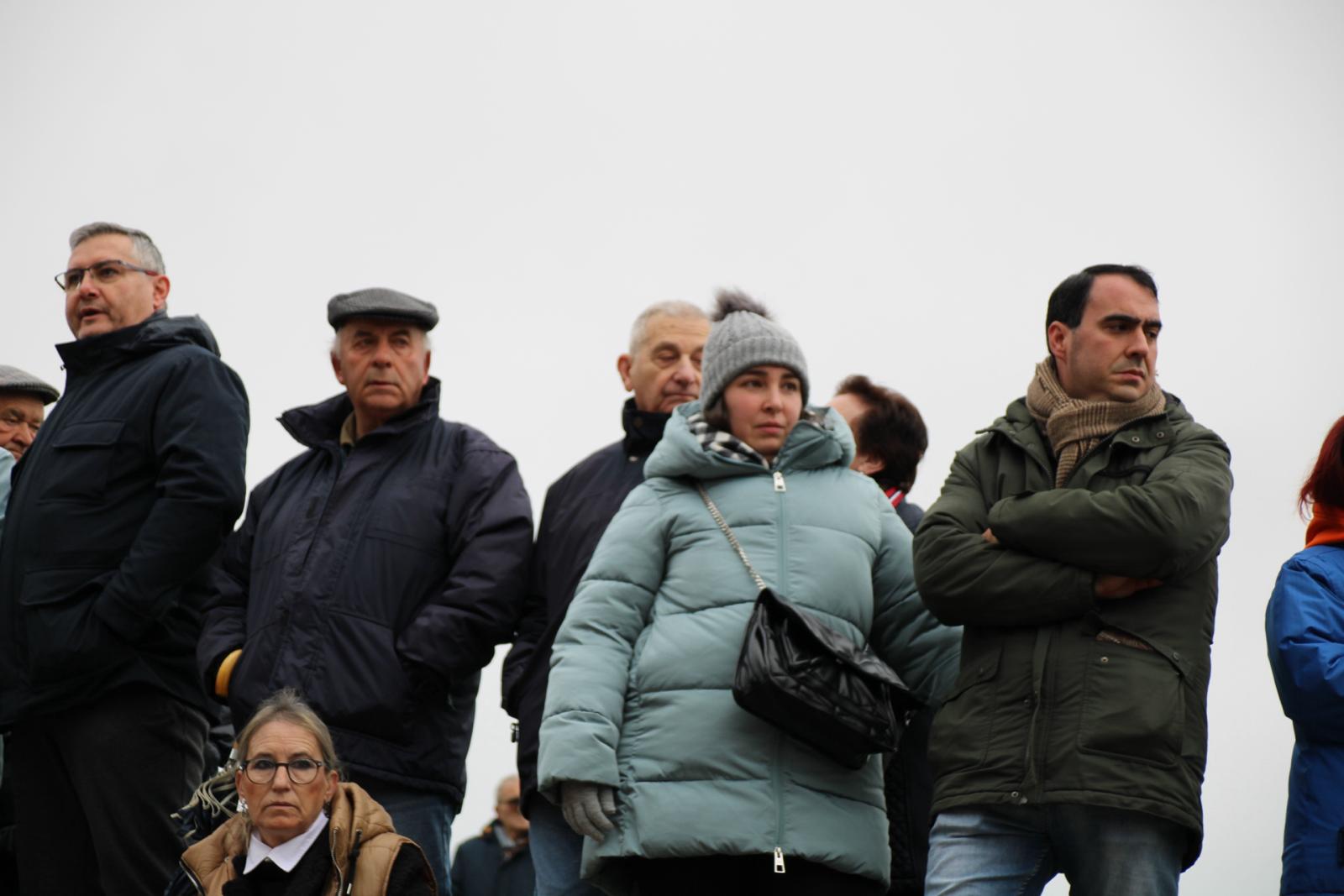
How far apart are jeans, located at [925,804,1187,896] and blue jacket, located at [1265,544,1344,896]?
512mm

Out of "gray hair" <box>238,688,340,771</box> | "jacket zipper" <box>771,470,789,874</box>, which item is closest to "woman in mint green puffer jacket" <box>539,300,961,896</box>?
"jacket zipper" <box>771,470,789,874</box>

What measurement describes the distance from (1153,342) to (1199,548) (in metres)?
0.71

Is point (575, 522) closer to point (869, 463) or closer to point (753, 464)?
point (753, 464)

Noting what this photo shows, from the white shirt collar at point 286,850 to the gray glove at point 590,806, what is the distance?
1.00 meters

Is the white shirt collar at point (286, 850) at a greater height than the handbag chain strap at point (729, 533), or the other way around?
the handbag chain strap at point (729, 533)

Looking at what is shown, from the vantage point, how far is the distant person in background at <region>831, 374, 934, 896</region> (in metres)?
5.47

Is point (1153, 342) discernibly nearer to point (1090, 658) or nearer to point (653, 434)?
point (1090, 658)

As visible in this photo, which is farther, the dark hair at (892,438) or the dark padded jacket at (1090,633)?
the dark hair at (892,438)

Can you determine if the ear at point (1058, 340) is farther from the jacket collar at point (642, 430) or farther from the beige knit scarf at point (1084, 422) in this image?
the jacket collar at point (642, 430)

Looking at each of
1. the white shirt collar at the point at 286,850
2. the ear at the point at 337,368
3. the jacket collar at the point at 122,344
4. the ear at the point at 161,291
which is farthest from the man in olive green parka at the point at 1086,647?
the ear at the point at 161,291

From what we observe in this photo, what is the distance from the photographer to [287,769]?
5434 millimetres

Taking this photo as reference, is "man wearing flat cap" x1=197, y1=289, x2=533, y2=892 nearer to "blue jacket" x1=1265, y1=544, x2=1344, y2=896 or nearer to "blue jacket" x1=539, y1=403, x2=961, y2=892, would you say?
"blue jacket" x1=539, y1=403, x2=961, y2=892

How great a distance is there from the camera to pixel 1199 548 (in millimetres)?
4578

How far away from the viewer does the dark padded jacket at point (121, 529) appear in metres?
6.11
